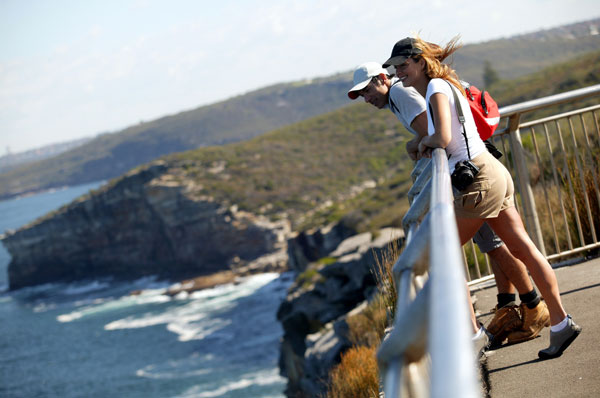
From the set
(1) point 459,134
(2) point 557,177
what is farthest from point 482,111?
(2) point 557,177

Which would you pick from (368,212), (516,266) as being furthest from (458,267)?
(368,212)

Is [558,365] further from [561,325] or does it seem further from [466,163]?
[466,163]

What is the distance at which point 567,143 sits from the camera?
12648mm

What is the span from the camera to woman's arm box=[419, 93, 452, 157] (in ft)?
10.8

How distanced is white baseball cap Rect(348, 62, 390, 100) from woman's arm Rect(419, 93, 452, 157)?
0.57m

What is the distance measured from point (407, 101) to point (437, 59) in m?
0.27

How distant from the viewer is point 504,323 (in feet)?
13.6

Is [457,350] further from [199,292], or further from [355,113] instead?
[355,113]

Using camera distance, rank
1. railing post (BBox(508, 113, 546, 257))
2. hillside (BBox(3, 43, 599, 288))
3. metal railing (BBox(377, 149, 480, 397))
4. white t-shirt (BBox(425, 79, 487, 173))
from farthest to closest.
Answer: hillside (BBox(3, 43, 599, 288)), railing post (BBox(508, 113, 546, 257)), white t-shirt (BBox(425, 79, 487, 173)), metal railing (BBox(377, 149, 480, 397))

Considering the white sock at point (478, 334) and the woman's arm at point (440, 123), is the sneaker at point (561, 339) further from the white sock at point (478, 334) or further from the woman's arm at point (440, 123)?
the woman's arm at point (440, 123)

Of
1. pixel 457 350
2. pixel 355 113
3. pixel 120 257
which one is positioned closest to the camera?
pixel 457 350

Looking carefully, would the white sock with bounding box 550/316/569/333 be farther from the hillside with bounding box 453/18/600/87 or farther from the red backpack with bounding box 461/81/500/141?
the hillside with bounding box 453/18/600/87

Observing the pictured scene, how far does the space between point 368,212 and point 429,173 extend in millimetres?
41168

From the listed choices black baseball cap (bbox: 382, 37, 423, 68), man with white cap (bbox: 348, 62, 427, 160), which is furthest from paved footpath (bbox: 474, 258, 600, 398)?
black baseball cap (bbox: 382, 37, 423, 68)
